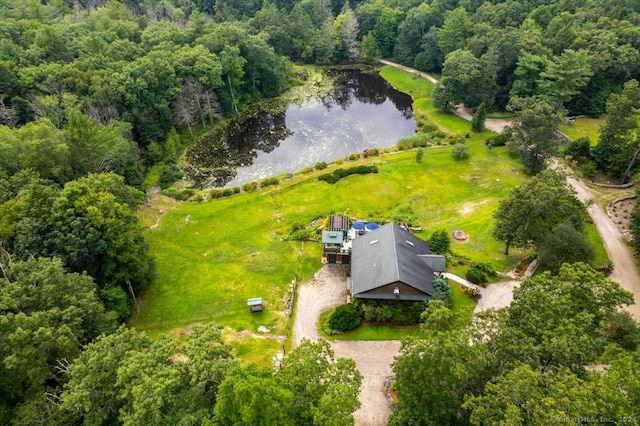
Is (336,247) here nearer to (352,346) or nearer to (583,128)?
(352,346)

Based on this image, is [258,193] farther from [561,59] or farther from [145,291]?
[561,59]

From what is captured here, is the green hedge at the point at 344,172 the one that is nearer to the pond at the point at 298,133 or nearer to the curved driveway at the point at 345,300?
the pond at the point at 298,133

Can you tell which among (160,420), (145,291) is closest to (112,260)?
(145,291)

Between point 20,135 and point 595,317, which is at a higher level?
point 20,135

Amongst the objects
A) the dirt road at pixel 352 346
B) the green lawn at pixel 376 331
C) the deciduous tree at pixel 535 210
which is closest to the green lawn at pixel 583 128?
the deciduous tree at pixel 535 210

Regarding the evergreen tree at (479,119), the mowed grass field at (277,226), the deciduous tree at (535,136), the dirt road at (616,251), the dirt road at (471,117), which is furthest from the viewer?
the dirt road at (471,117)

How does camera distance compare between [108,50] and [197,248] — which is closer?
[197,248]

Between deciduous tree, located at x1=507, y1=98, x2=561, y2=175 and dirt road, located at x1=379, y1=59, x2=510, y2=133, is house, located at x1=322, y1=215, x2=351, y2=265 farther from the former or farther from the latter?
dirt road, located at x1=379, y1=59, x2=510, y2=133
